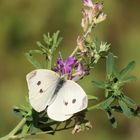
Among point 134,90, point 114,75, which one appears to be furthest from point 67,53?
point 114,75

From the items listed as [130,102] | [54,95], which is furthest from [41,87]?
[130,102]

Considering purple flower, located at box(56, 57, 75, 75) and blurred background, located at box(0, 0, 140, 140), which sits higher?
purple flower, located at box(56, 57, 75, 75)

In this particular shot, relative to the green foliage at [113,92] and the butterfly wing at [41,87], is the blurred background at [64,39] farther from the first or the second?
the butterfly wing at [41,87]

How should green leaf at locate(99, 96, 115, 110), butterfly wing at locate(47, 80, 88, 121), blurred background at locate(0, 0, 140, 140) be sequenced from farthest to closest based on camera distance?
blurred background at locate(0, 0, 140, 140)
green leaf at locate(99, 96, 115, 110)
butterfly wing at locate(47, 80, 88, 121)

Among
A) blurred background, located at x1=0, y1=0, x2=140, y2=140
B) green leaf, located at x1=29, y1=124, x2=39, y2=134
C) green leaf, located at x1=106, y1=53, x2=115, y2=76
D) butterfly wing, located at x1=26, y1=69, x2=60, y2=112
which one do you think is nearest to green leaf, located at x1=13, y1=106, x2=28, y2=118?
green leaf, located at x1=29, y1=124, x2=39, y2=134

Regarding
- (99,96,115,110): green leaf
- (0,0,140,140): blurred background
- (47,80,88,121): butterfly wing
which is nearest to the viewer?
(47,80,88,121): butterfly wing

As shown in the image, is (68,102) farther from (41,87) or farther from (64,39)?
(64,39)

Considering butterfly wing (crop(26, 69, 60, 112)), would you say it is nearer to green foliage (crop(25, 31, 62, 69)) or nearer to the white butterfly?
the white butterfly

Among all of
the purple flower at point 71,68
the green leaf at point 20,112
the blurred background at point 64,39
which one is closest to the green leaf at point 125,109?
the purple flower at point 71,68
